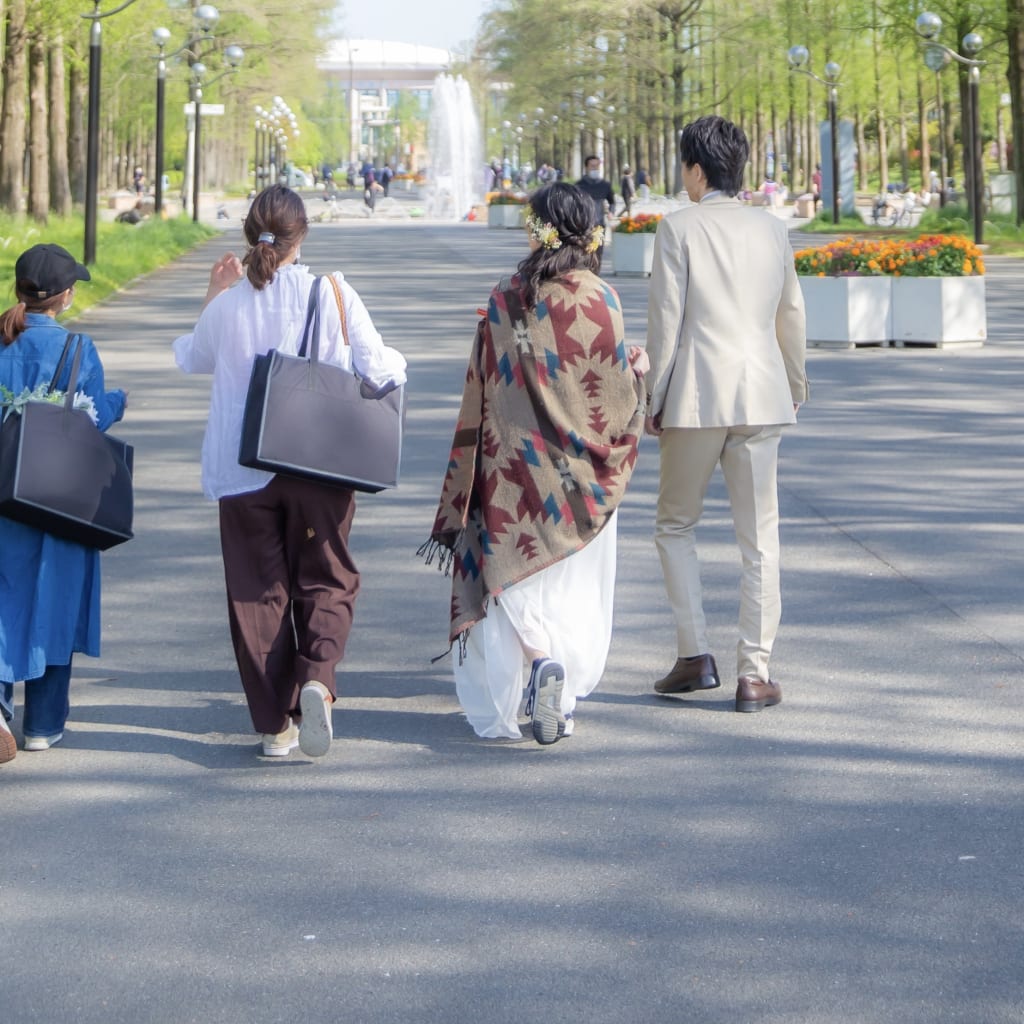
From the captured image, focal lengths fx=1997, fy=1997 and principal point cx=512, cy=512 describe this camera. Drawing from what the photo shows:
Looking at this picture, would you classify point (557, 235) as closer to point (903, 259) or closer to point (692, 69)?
point (903, 259)

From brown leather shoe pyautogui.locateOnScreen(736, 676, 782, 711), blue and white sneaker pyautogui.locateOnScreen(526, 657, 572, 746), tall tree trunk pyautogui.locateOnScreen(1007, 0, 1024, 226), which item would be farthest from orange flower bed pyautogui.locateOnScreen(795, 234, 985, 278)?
tall tree trunk pyautogui.locateOnScreen(1007, 0, 1024, 226)

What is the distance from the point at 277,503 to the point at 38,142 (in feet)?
104

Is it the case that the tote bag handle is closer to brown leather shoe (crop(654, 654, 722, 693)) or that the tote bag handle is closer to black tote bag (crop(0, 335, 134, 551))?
black tote bag (crop(0, 335, 134, 551))

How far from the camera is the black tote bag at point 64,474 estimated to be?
218 inches

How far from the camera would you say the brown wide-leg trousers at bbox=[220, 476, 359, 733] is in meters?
5.58

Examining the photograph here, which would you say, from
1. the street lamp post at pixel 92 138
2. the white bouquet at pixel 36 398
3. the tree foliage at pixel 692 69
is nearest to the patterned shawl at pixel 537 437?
the white bouquet at pixel 36 398

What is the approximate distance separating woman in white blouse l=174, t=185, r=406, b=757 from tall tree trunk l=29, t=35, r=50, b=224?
30287 millimetres

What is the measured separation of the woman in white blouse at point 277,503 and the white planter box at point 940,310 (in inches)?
509

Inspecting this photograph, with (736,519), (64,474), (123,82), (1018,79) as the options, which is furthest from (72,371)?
(123,82)

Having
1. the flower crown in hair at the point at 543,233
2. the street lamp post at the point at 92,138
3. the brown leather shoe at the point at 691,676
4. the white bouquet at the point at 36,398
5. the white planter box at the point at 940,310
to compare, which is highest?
the street lamp post at the point at 92,138

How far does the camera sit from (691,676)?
635cm

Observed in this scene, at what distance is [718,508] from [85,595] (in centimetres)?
482

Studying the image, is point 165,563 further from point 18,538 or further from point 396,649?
point 18,538

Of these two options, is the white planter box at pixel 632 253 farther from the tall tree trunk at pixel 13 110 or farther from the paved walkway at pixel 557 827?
the paved walkway at pixel 557 827
